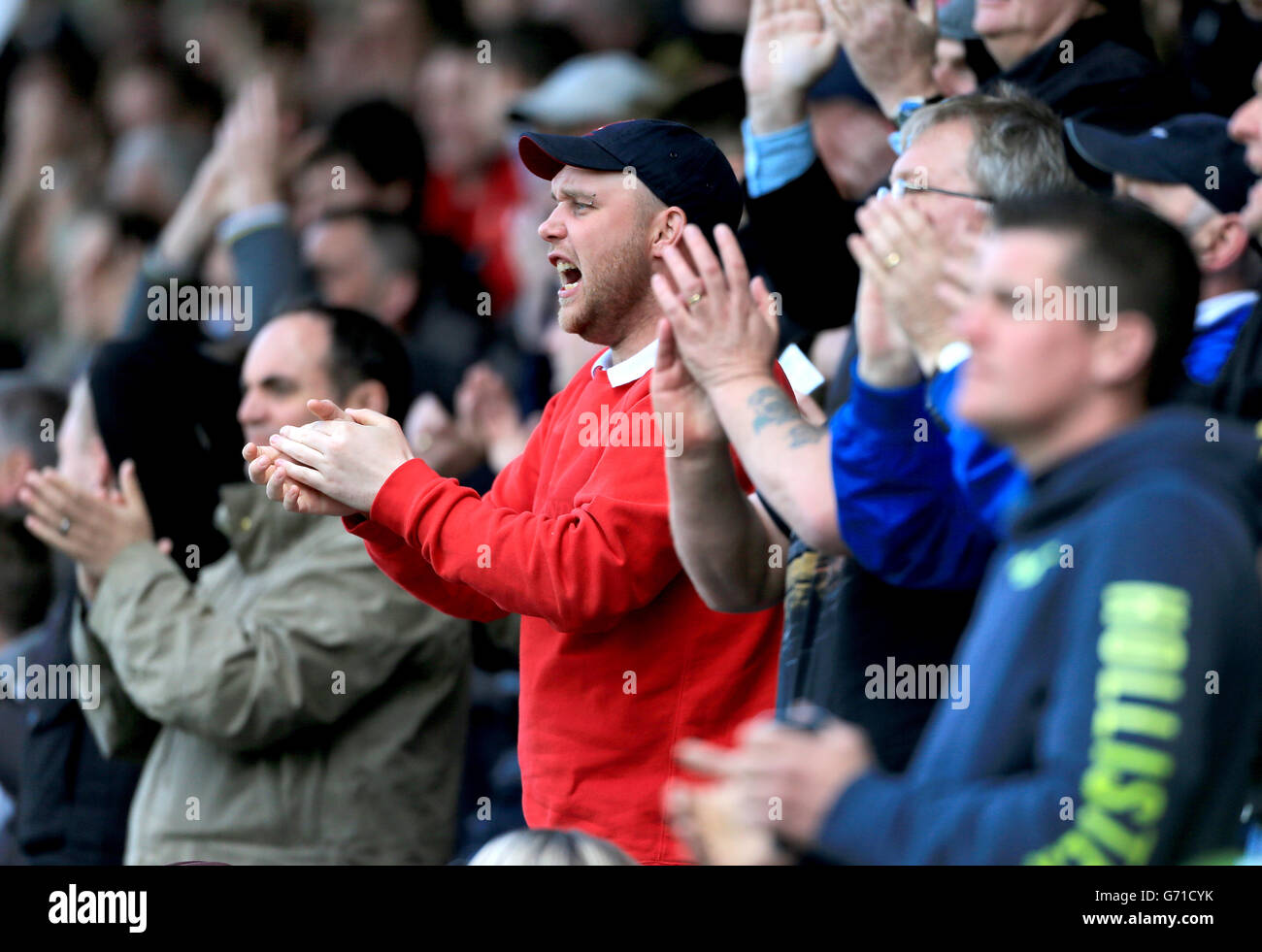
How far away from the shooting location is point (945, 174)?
2.71m

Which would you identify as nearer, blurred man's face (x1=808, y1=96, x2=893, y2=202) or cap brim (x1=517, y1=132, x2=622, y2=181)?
cap brim (x1=517, y1=132, x2=622, y2=181)

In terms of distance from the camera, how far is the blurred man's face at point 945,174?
8.64 feet

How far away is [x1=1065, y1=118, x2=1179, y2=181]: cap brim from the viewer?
3113 mm

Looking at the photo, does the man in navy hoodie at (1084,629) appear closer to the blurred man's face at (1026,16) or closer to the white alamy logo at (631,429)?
the white alamy logo at (631,429)

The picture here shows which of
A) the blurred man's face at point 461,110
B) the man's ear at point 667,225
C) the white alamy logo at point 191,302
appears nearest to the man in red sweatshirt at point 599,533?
the man's ear at point 667,225

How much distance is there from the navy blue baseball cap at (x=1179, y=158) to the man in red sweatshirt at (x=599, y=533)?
0.70 meters

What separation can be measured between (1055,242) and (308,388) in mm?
2592

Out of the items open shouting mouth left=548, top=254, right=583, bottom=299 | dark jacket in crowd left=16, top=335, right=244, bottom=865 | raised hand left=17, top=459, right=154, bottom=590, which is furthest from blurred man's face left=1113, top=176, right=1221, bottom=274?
dark jacket in crowd left=16, top=335, right=244, bottom=865

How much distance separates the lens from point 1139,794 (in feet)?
5.19

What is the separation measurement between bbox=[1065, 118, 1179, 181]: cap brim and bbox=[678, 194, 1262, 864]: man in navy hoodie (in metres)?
1.25

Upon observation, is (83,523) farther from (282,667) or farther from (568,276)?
(568,276)

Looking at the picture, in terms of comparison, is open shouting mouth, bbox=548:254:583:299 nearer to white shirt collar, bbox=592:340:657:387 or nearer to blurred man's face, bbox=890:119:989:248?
white shirt collar, bbox=592:340:657:387
